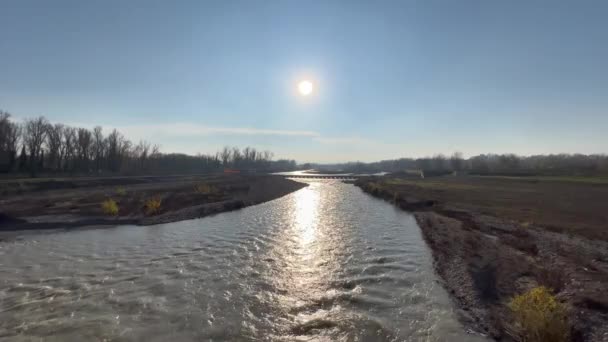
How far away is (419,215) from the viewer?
1265 inches

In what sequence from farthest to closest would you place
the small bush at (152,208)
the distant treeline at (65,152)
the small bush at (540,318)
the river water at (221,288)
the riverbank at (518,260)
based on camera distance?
1. the distant treeline at (65,152)
2. the small bush at (152,208)
3. the riverbank at (518,260)
4. the river water at (221,288)
5. the small bush at (540,318)

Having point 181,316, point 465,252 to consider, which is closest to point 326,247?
point 465,252

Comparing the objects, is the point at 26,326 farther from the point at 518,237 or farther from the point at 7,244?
the point at 518,237

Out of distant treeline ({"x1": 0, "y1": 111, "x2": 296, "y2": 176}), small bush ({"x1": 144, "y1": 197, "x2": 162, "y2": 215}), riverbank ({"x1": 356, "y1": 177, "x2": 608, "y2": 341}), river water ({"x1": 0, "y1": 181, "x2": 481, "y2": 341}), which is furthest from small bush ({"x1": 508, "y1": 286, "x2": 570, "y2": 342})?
distant treeline ({"x1": 0, "y1": 111, "x2": 296, "y2": 176})

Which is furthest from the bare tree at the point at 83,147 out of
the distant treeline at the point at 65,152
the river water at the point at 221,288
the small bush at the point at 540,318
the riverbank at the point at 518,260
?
the small bush at the point at 540,318

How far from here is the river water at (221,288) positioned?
32.7 feet

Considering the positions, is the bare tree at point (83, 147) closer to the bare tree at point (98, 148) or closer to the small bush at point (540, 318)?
the bare tree at point (98, 148)

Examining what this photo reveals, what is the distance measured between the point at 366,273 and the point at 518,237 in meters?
13.0

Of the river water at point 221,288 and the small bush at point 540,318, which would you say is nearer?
the small bush at point 540,318

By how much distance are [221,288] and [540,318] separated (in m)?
11.9

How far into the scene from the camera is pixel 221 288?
13.2 metres

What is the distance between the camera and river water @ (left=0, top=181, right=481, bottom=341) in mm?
9953

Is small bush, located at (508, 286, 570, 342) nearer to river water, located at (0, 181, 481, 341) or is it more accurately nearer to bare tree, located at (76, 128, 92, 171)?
river water, located at (0, 181, 481, 341)

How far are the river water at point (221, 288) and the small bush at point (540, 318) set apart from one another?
59.4 inches
